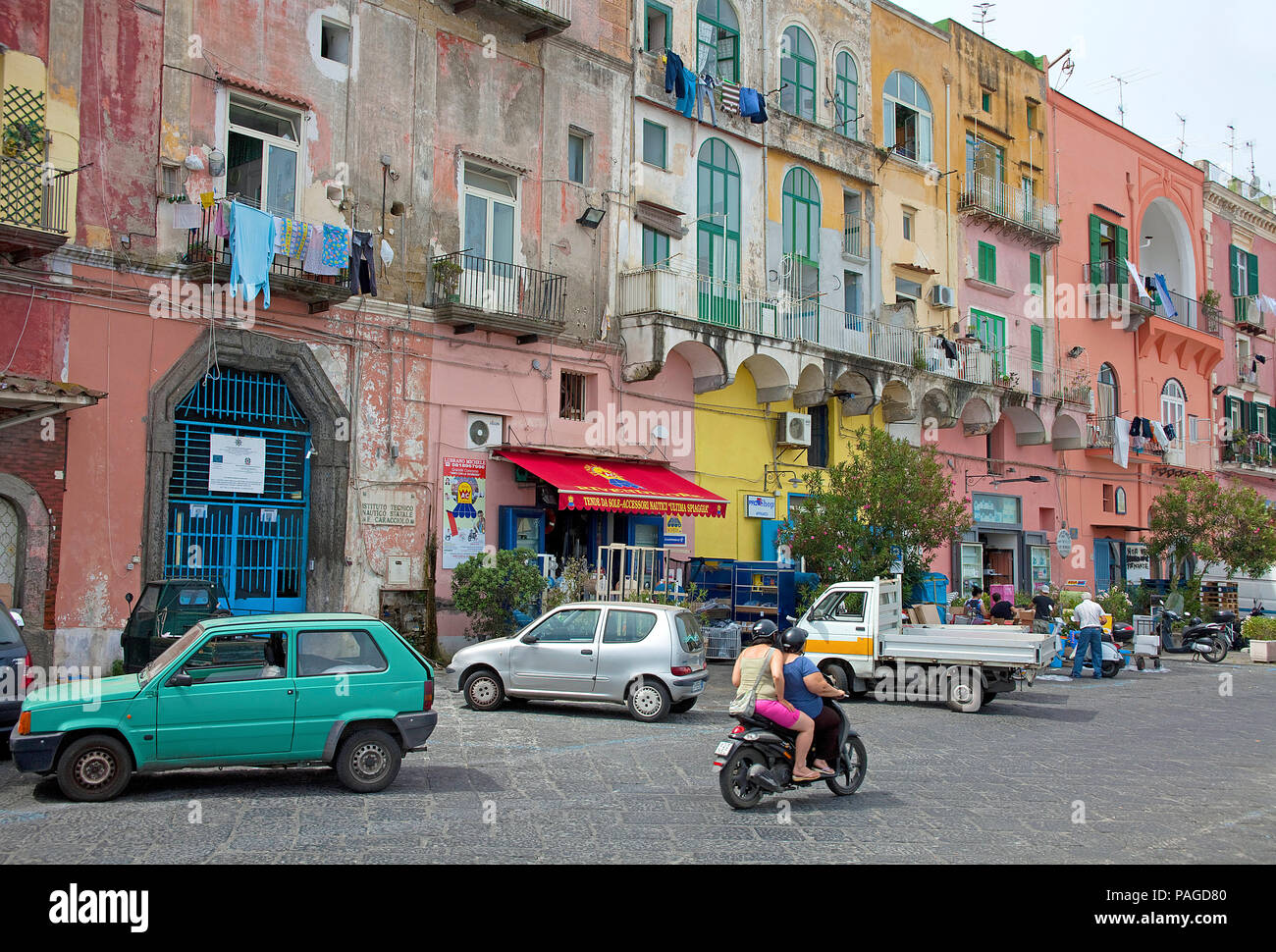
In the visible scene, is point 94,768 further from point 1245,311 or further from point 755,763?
point 1245,311

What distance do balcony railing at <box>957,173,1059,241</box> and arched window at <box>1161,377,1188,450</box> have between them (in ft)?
28.7

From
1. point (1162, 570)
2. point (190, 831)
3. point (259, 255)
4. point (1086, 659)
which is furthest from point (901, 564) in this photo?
point (1162, 570)

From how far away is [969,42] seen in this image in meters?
34.5

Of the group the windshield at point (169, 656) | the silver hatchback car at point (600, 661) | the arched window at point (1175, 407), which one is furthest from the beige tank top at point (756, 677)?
the arched window at point (1175, 407)

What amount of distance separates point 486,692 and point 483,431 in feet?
23.8

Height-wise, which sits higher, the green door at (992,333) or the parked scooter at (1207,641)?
the green door at (992,333)

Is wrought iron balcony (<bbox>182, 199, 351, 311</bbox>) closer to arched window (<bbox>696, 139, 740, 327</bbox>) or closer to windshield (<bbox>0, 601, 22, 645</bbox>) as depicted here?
windshield (<bbox>0, 601, 22, 645</bbox>)

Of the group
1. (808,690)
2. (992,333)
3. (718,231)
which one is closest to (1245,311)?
(992,333)

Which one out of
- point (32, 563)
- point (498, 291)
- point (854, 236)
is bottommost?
point (32, 563)

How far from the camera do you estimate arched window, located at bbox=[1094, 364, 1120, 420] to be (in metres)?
38.0

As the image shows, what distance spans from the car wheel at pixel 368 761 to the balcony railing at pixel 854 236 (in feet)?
74.6

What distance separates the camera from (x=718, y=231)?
26.2 metres

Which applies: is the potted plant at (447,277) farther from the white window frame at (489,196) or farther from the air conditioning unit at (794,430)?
the air conditioning unit at (794,430)

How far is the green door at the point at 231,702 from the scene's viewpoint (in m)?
9.38
